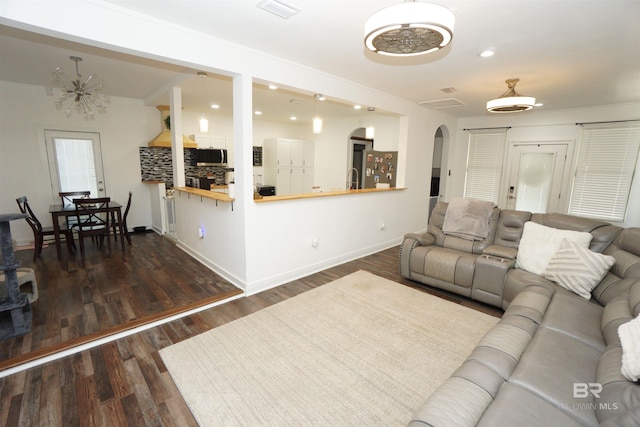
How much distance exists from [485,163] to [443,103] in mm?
2266

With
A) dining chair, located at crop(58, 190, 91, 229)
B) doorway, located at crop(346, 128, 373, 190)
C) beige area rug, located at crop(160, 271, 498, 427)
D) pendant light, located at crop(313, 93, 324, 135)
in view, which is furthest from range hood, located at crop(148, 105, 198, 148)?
beige area rug, located at crop(160, 271, 498, 427)

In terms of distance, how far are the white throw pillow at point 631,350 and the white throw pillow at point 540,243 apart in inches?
51.6

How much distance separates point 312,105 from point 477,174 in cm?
420

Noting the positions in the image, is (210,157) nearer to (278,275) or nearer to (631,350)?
(278,275)

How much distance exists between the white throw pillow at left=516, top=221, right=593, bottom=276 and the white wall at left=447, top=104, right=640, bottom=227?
3.85m

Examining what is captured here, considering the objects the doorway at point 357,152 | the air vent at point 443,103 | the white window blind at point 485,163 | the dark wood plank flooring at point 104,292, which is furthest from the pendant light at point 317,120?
the white window blind at point 485,163

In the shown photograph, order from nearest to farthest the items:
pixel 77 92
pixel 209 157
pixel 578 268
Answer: pixel 578 268
pixel 77 92
pixel 209 157

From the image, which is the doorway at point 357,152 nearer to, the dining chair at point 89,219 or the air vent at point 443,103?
the air vent at point 443,103

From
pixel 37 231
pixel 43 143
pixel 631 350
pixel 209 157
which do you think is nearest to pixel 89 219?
pixel 37 231

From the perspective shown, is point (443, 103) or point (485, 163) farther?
point (485, 163)

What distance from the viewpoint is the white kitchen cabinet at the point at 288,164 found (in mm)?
7496

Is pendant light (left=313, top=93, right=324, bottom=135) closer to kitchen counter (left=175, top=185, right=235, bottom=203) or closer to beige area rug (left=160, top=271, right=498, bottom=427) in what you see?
kitchen counter (left=175, top=185, right=235, bottom=203)

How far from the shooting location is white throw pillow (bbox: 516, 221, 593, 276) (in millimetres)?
2656

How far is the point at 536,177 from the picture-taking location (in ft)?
19.8
